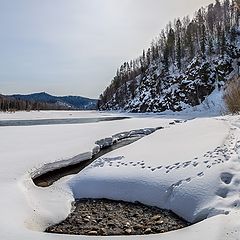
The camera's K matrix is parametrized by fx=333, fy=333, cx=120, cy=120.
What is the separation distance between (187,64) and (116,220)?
3169 inches

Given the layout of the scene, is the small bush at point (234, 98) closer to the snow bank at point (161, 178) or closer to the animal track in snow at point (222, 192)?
the snow bank at point (161, 178)

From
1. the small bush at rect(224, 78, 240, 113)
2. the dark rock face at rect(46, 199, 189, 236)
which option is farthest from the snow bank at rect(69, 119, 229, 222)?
the small bush at rect(224, 78, 240, 113)

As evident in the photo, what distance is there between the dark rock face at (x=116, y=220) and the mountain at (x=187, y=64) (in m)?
59.1

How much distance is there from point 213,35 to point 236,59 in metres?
16.5

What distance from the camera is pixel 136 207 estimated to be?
841cm

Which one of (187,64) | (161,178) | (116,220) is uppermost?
(187,64)

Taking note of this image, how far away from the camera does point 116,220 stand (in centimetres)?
752

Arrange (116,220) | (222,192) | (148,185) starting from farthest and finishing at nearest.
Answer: (148,185) → (116,220) → (222,192)

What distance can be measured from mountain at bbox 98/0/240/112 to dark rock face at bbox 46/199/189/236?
194ft

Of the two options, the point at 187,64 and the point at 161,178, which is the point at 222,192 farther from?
the point at 187,64

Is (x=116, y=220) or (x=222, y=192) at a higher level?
(x=222, y=192)

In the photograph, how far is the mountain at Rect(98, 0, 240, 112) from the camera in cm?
7050

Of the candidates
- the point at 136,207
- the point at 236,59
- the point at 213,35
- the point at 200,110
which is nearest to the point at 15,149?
the point at 136,207

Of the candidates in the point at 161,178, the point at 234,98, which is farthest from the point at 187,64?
the point at 161,178
